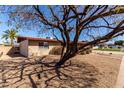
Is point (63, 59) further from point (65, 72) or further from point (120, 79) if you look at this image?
point (120, 79)

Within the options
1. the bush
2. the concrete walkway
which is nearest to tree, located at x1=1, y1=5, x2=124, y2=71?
the bush

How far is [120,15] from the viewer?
3.95 m

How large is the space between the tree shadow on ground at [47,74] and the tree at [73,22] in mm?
363

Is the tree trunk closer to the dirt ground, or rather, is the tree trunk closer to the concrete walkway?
the dirt ground

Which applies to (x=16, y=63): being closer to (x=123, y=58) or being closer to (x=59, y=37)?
(x=59, y=37)

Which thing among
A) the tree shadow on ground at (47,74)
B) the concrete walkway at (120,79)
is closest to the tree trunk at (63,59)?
the tree shadow on ground at (47,74)

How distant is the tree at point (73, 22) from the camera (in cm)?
405

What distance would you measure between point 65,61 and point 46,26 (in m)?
1.08

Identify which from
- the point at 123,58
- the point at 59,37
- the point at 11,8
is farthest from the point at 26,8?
the point at 123,58

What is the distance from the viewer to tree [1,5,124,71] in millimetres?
4055

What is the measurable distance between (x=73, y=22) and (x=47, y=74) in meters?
1.44

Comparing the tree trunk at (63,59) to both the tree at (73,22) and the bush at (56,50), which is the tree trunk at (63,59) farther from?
the bush at (56,50)

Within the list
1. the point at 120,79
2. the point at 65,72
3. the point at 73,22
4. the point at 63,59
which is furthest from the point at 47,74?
the point at 120,79

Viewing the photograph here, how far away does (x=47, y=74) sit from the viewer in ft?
13.7
